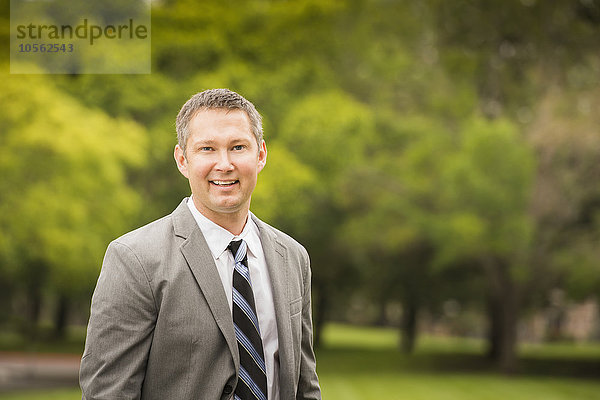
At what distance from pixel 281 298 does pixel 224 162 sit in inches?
17.2

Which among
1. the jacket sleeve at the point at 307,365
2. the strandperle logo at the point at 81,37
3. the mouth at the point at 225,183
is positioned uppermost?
the strandperle logo at the point at 81,37

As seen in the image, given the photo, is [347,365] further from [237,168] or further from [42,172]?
[237,168]

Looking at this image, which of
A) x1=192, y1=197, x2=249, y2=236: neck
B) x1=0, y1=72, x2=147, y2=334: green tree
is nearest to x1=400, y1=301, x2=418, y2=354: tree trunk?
x1=0, y1=72, x2=147, y2=334: green tree

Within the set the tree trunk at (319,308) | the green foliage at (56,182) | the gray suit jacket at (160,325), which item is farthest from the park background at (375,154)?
the gray suit jacket at (160,325)

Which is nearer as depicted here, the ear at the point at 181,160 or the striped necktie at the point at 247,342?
the striped necktie at the point at 247,342

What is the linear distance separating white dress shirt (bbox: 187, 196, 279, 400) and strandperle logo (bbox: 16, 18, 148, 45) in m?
10.6

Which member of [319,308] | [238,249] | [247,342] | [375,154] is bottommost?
[319,308]

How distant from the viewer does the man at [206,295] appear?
6.27 feet

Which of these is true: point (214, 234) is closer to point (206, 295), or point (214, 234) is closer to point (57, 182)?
point (206, 295)

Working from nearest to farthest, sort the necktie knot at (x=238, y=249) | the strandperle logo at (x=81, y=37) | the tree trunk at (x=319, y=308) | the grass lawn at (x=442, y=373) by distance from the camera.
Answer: the necktie knot at (x=238, y=249) → the strandperle logo at (x=81, y=37) → the grass lawn at (x=442, y=373) → the tree trunk at (x=319, y=308)

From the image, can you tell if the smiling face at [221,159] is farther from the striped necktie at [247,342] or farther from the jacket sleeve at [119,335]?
the jacket sleeve at [119,335]

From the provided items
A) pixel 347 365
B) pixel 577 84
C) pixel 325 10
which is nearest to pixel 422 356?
pixel 347 365

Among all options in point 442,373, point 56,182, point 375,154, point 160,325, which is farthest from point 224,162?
point 442,373

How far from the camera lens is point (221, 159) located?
6.86 feet
